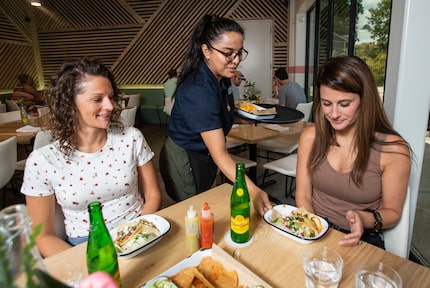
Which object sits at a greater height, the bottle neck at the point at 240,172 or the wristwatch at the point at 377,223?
the bottle neck at the point at 240,172

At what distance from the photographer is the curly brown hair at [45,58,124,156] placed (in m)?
1.31

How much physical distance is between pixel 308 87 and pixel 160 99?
3917mm

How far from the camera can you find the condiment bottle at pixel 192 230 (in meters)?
0.95

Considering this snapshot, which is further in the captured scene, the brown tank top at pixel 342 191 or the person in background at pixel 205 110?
the person in background at pixel 205 110

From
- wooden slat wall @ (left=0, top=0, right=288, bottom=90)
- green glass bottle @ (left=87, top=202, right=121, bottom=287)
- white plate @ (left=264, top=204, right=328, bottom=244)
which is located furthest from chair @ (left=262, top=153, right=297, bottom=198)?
wooden slat wall @ (left=0, top=0, right=288, bottom=90)

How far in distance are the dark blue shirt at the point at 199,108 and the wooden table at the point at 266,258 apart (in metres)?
0.54

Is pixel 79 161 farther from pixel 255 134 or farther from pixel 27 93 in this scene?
pixel 27 93

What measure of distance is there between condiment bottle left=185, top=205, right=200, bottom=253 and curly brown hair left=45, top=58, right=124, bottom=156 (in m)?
0.71

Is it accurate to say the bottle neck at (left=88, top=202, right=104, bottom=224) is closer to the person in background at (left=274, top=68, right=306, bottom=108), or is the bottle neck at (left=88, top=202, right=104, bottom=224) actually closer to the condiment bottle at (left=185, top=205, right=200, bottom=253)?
the condiment bottle at (left=185, top=205, right=200, bottom=253)

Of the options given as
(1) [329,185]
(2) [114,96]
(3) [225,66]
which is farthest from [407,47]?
(2) [114,96]

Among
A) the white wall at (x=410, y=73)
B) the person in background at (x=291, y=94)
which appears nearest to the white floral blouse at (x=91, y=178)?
the white wall at (x=410, y=73)

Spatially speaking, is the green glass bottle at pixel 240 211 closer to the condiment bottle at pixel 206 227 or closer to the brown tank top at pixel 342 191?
the condiment bottle at pixel 206 227

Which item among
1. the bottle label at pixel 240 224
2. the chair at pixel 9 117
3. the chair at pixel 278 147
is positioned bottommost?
the chair at pixel 278 147

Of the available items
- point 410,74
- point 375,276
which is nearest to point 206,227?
point 375,276
